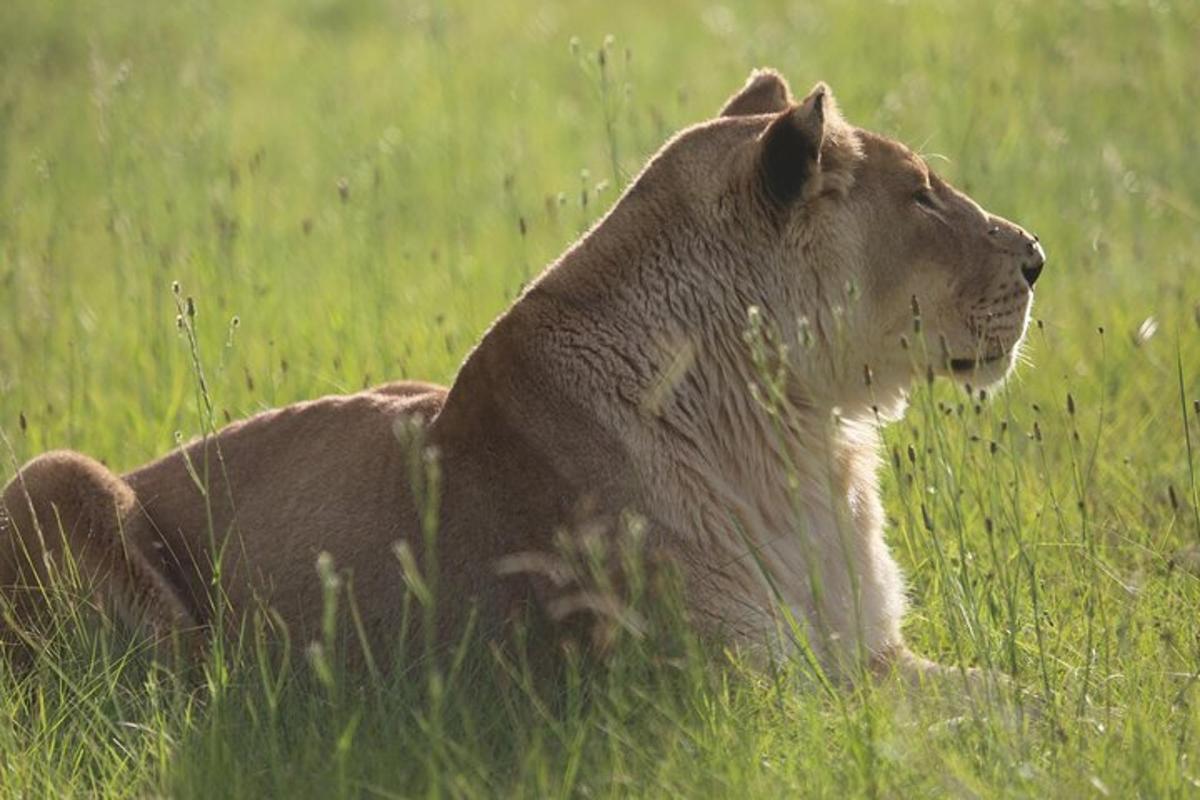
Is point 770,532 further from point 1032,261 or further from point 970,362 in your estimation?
point 1032,261

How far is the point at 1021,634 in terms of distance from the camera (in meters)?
4.58

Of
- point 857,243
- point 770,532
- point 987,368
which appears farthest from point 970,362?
point 770,532

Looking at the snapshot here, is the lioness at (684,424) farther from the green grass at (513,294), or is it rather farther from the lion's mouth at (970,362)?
the green grass at (513,294)

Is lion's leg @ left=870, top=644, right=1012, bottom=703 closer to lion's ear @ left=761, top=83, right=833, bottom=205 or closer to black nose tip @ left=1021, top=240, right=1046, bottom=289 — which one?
black nose tip @ left=1021, top=240, right=1046, bottom=289

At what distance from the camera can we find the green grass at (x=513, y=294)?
3.88 m

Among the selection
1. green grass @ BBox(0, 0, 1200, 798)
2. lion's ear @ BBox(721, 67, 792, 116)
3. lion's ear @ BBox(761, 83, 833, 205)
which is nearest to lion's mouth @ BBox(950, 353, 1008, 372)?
green grass @ BBox(0, 0, 1200, 798)

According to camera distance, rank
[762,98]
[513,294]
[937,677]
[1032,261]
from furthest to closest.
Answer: [513,294]
[762,98]
[1032,261]
[937,677]

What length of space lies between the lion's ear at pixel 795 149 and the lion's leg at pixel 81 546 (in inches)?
68.9

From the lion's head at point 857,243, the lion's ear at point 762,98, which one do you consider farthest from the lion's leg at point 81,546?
the lion's ear at point 762,98

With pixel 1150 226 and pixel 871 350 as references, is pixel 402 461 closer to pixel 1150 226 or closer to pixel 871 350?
pixel 871 350

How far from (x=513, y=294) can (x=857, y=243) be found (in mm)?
3539

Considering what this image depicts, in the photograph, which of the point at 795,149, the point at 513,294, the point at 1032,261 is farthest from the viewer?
the point at 513,294

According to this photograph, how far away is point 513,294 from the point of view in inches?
319

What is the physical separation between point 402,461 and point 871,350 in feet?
3.76
